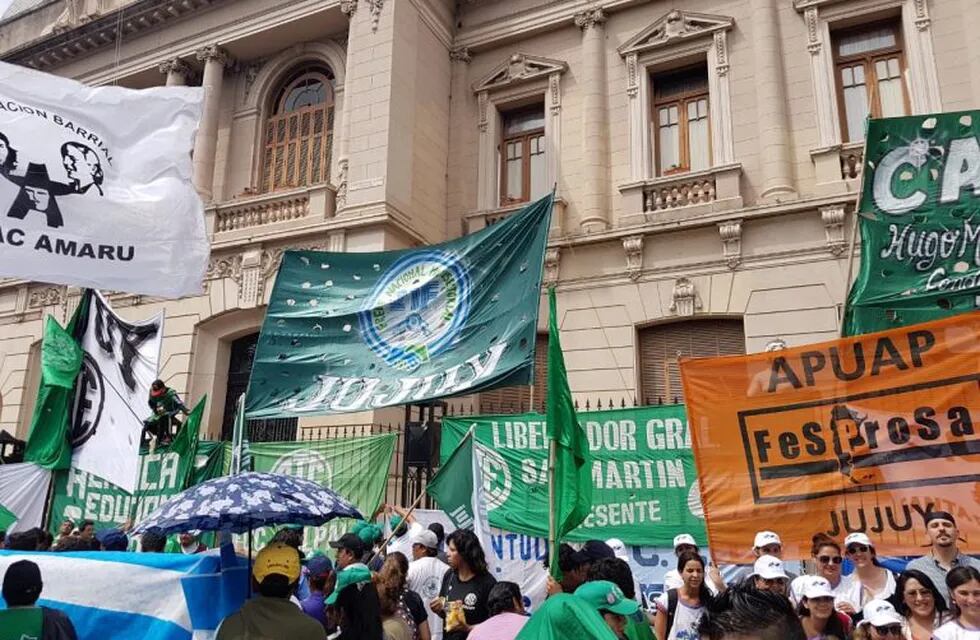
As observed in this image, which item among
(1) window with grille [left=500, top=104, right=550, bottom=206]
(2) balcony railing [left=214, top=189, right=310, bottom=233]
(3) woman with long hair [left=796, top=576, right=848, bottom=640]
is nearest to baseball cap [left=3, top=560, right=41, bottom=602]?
(3) woman with long hair [left=796, top=576, right=848, bottom=640]

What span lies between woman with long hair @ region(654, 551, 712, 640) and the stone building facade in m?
5.96

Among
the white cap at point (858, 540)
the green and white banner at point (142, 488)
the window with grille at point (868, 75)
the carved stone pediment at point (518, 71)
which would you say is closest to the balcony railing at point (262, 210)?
the carved stone pediment at point (518, 71)

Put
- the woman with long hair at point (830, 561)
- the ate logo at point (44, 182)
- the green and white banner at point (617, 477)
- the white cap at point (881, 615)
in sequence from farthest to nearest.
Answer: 1. the green and white banner at point (617, 477)
2. the ate logo at point (44, 182)
3. the woman with long hair at point (830, 561)
4. the white cap at point (881, 615)

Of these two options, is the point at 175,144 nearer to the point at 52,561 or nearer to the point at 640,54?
the point at 52,561

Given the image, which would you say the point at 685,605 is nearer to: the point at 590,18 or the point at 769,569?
the point at 769,569

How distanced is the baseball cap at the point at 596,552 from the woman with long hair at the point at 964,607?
66.9 inches

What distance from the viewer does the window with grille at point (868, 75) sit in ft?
37.8

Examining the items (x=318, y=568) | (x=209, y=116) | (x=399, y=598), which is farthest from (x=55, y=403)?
(x=209, y=116)

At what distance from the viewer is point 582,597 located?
9.74ft

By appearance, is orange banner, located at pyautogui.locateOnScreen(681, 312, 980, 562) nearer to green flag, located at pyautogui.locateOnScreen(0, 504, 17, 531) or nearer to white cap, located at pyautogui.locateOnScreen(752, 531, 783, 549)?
white cap, located at pyautogui.locateOnScreen(752, 531, 783, 549)

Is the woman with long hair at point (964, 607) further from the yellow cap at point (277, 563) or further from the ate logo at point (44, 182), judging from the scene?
the ate logo at point (44, 182)

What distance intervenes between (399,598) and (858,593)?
9.31 feet

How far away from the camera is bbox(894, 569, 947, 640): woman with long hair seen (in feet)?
13.4

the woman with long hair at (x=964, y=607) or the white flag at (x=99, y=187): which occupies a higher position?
the white flag at (x=99, y=187)
